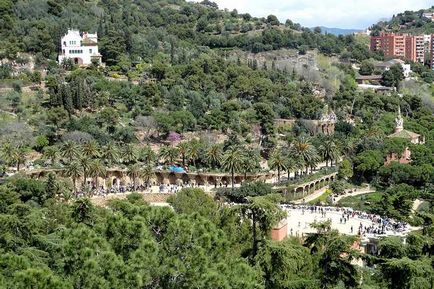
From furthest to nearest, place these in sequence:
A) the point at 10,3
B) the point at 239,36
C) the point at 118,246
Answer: the point at 239,36 → the point at 10,3 → the point at 118,246

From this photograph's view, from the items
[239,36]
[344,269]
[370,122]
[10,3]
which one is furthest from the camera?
[239,36]

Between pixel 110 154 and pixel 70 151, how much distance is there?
168 inches

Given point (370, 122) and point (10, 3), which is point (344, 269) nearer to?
point (370, 122)

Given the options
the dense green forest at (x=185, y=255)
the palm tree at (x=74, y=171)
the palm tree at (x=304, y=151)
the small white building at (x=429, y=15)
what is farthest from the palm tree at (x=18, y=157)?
the small white building at (x=429, y=15)

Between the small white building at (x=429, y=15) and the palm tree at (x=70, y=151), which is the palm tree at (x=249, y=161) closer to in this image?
the palm tree at (x=70, y=151)

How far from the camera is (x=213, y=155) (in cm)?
5847

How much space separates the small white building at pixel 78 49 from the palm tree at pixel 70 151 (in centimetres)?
2838

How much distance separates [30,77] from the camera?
71.1m

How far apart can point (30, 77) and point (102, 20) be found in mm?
27720

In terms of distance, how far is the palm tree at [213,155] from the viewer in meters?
58.4

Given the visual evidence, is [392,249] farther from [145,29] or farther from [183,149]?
[145,29]

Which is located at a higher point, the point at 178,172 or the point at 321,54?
the point at 321,54

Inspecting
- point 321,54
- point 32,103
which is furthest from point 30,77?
point 321,54

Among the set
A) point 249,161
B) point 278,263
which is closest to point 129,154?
point 249,161
